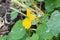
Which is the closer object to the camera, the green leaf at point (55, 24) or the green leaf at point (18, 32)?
the green leaf at point (55, 24)

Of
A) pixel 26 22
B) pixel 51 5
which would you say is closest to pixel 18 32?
pixel 26 22

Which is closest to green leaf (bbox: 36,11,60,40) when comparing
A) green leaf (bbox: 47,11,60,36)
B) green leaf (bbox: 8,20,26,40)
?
green leaf (bbox: 47,11,60,36)

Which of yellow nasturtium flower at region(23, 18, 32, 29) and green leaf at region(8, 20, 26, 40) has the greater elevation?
yellow nasturtium flower at region(23, 18, 32, 29)

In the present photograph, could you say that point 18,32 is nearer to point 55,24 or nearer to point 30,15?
point 30,15

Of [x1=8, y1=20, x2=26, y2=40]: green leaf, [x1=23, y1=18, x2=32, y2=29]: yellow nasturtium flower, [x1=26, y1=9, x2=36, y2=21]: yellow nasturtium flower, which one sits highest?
[x1=26, y1=9, x2=36, y2=21]: yellow nasturtium flower

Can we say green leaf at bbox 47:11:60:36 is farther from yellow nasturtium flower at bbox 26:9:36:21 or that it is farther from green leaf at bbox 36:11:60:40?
yellow nasturtium flower at bbox 26:9:36:21

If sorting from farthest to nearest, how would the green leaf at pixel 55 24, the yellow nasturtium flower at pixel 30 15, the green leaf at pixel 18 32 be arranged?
1. the green leaf at pixel 18 32
2. the yellow nasturtium flower at pixel 30 15
3. the green leaf at pixel 55 24

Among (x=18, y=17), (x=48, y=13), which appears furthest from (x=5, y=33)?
(x=48, y=13)

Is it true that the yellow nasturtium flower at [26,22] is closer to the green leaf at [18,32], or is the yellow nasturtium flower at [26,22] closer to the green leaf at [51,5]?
the green leaf at [18,32]

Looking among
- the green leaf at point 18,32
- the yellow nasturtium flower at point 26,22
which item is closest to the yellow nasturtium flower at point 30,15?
the yellow nasturtium flower at point 26,22

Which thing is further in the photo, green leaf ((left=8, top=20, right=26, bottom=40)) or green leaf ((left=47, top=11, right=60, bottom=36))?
green leaf ((left=8, top=20, right=26, bottom=40))
